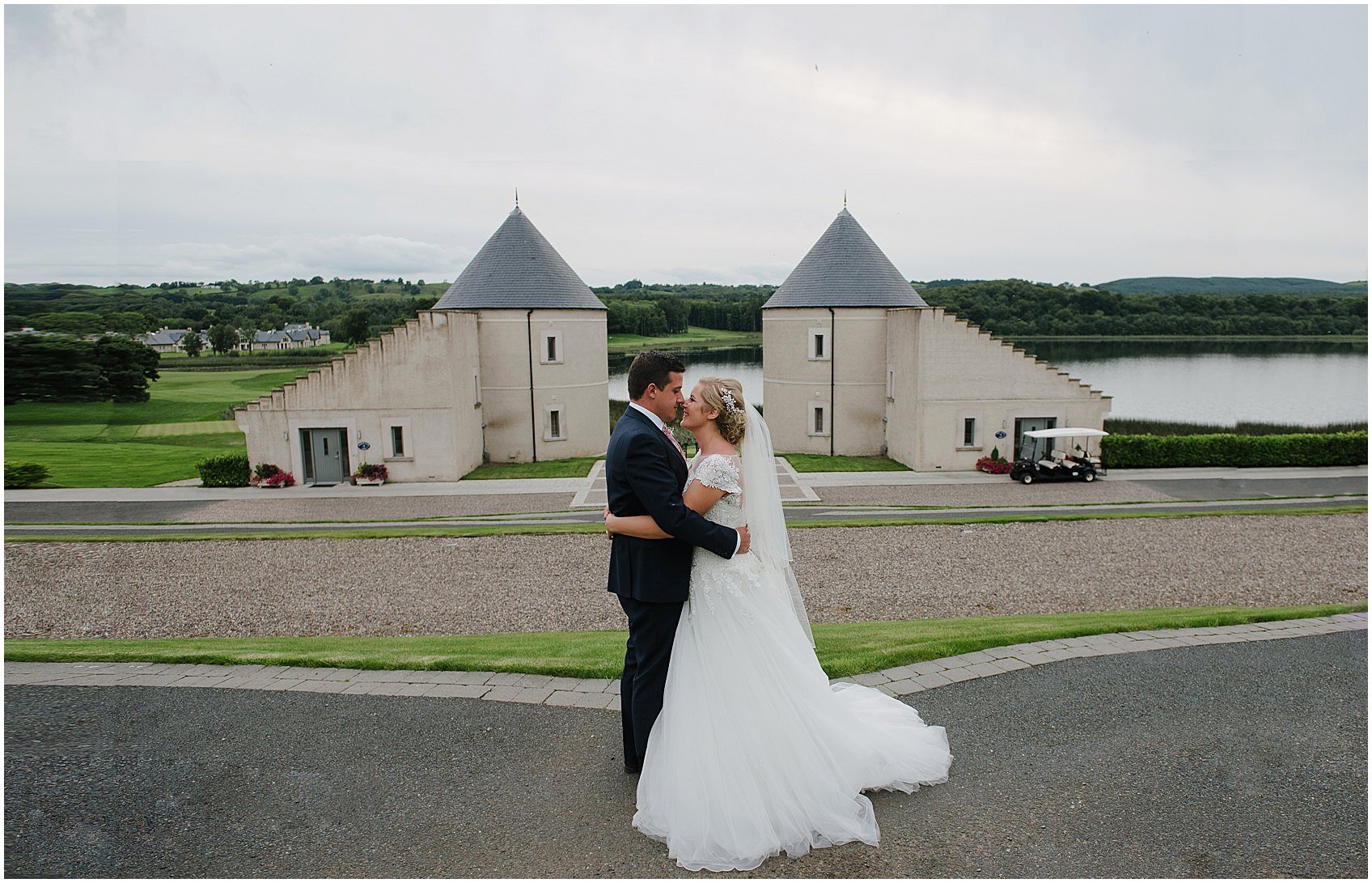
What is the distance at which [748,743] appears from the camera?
14.9 feet

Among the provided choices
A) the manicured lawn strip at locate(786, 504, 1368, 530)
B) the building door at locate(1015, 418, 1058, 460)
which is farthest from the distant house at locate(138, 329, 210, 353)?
the building door at locate(1015, 418, 1058, 460)

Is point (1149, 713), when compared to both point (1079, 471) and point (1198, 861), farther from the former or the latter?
point (1079, 471)

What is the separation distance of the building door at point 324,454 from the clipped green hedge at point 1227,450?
23.5m

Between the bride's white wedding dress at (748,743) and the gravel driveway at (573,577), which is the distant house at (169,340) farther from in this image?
the bride's white wedding dress at (748,743)

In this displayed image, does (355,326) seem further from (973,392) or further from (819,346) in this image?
(973,392)


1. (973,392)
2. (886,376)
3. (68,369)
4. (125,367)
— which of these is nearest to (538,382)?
(886,376)

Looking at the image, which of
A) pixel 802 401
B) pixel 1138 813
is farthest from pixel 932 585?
pixel 802 401

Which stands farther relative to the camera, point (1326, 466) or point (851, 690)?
point (1326, 466)

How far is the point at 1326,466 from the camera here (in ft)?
83.0

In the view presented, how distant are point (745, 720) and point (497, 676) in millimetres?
2744

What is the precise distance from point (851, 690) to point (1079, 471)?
2033 centimetres

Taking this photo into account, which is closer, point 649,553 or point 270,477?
point 649,553

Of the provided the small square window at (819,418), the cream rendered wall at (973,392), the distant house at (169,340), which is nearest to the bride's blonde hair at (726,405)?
the cream rendered wall at (973,392)

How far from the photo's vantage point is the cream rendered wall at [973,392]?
24.4m
